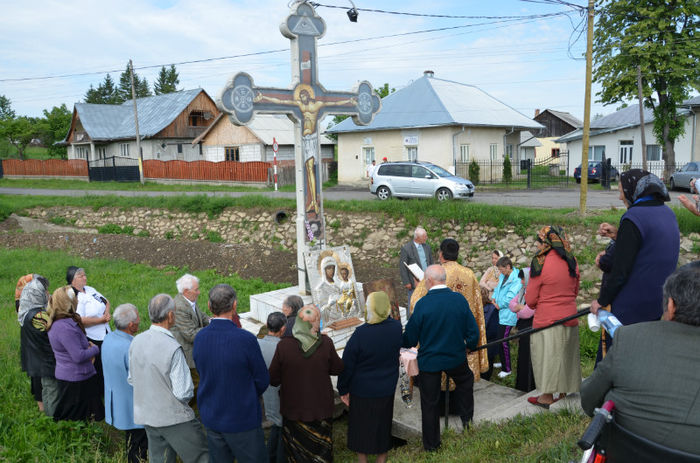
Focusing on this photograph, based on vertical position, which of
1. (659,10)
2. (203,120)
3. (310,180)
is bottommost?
(310,180)

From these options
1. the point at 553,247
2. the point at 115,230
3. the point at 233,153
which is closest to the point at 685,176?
the point at 553,247

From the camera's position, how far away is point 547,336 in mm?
4980

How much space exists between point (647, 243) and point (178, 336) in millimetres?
4309

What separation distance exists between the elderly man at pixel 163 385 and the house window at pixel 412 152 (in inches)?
939

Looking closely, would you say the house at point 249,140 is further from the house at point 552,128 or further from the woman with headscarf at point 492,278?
the house at point 552,128

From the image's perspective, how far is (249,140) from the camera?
32.8 metres

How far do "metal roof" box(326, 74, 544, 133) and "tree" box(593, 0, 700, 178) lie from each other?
15.5ft

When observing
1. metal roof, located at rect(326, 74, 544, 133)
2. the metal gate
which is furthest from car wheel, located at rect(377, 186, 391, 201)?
the metal gate

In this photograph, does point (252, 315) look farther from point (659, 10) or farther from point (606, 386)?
point (659, 10)

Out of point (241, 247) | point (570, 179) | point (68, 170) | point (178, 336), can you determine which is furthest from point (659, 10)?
point (68, 170)

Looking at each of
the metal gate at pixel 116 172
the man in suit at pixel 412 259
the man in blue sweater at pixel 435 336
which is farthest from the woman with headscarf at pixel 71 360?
the metal gate at pixel 116 172

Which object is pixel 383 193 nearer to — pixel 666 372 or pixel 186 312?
pixel 186 312

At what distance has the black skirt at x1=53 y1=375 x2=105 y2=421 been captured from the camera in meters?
5.15

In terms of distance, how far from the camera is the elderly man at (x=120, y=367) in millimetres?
4445
